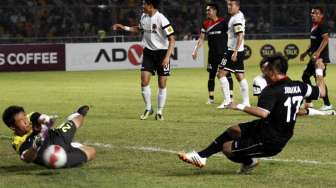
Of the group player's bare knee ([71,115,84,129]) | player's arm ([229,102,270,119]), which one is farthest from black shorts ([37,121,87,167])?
player's arm ([229,102,270,119])

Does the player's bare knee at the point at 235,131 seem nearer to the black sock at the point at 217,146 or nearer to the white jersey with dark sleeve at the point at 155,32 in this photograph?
the black sock at the point at 217,146

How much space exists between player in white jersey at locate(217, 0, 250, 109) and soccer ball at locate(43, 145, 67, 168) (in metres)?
7.84

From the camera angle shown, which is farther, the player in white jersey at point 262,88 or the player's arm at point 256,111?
the player in white jersey at point 262,88

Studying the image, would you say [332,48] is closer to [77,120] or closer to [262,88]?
[262,88]

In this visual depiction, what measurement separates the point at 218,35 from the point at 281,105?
34.0ft

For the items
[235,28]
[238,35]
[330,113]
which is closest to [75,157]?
[330,113]

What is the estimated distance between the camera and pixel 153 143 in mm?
11461

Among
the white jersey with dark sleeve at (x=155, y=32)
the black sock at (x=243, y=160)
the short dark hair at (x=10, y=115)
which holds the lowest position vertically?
the black sock at (x=243, y=160)

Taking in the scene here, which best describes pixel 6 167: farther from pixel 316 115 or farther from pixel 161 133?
pixel 316 115

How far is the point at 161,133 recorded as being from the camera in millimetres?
12594

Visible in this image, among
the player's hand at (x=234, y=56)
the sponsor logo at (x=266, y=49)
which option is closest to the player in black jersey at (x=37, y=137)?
the player's hand at (x=234, y=56)

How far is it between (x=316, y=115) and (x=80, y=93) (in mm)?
7807

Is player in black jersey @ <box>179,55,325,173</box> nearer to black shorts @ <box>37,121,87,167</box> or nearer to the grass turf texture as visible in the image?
the grass turf texture

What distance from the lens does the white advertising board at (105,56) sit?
32.4 meters
